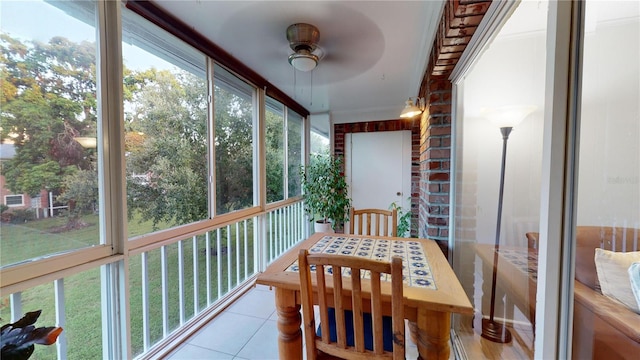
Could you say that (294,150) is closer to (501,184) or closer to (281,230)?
(281,230)

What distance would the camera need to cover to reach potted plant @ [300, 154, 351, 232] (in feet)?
11.9

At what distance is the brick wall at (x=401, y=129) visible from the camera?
3663 mm

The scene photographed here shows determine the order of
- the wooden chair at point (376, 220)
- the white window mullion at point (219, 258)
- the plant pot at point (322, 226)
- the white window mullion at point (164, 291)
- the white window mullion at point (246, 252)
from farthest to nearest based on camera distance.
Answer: the plant pot at point (322, 226) → the white window mullion at point (246, 252) → the white window mullion at point (219, 258) → the wooden chair at point (376, 220) → the white window mullion at point (164, 291)

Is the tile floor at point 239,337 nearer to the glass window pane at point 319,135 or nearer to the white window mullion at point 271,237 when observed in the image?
the white window mullion at point 271,237

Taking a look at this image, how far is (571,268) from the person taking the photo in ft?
2.31

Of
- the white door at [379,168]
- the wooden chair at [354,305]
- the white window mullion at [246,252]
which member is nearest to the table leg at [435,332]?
the wooden chair at [354,305]

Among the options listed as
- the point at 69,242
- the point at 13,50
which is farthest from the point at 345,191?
the point at 13,50

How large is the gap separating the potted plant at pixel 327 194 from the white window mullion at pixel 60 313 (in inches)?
107

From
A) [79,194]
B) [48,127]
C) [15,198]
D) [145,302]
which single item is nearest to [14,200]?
[15,198]

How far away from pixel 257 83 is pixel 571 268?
9.04ft

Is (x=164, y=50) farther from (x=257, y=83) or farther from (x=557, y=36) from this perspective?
(x=557, y=36)

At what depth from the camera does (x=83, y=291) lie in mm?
1292

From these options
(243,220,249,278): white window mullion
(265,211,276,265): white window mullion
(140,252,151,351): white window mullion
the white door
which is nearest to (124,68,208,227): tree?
(140,252,151,351): white window mullion

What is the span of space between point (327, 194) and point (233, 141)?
5.65 ft
